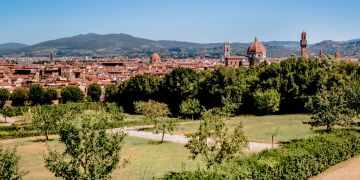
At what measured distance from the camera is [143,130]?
61.9 meters

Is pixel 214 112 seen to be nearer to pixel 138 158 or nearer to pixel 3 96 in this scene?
pixel 138 158

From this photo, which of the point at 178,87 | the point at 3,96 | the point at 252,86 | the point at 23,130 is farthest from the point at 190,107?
the point at 3,96

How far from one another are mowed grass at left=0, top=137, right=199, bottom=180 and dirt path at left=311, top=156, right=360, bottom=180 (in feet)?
31.3

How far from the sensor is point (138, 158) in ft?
129

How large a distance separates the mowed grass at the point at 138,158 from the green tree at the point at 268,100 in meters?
26.0

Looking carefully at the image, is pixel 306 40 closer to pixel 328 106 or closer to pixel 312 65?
pixel 312 65

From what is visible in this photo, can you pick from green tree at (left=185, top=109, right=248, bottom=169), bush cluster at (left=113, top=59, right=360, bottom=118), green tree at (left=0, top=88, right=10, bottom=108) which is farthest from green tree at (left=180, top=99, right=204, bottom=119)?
green tree at (left=0, top=88, right=10, bottom=108)

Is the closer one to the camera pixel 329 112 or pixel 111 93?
pixel 329 112

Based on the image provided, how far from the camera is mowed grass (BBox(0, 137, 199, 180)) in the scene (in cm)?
3272

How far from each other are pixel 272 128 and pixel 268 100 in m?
15.1

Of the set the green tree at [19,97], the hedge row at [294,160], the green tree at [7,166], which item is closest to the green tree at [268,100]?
the hedge row at [294,160]

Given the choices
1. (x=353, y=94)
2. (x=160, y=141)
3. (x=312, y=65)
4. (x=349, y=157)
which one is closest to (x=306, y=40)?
(x=312, y=65)

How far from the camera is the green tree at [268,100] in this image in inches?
2756

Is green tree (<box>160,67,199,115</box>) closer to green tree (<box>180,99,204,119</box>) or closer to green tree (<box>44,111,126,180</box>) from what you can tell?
green tree (<box>180,99,204,119</box>)
